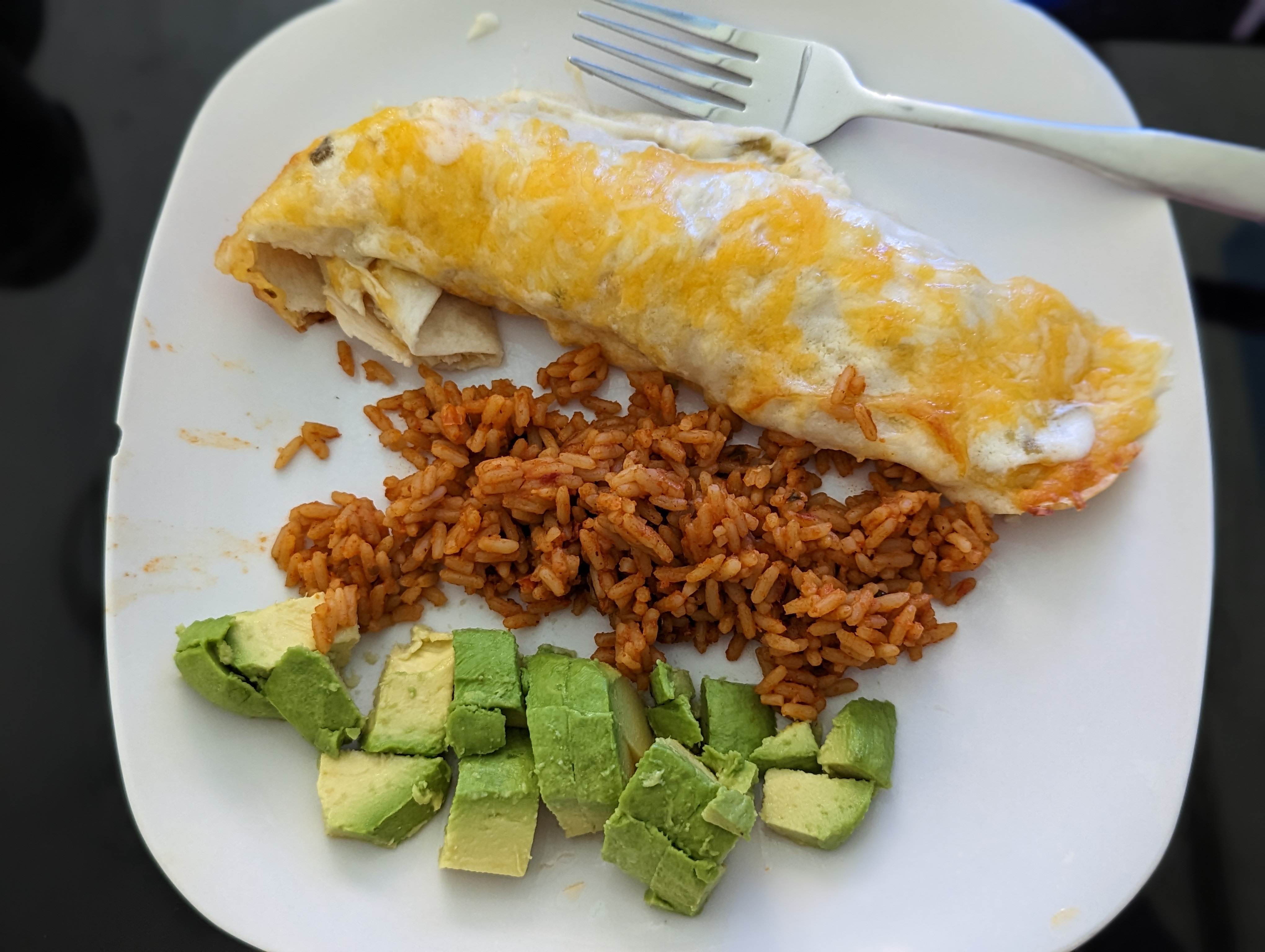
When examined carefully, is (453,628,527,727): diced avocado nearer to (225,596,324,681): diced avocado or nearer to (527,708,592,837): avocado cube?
(527,708,592,837): avocado cube

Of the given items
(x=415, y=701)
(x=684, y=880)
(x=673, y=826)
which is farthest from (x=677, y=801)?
(x=415, y=701)

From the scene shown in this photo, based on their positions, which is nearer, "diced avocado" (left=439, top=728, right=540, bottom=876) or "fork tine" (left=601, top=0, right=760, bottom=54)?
"diced avocado" (left=439, top=728, right=540, bottom=876)

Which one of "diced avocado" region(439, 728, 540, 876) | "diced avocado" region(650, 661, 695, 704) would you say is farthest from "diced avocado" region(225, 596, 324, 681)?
"diced avocado" region(650, 661, 695, 704)

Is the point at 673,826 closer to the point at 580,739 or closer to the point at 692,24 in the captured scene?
the point at 580,739

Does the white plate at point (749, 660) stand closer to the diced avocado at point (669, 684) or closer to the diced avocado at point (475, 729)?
the diced avocado at point (669, 684)

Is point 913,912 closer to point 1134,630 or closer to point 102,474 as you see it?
point 1134,630

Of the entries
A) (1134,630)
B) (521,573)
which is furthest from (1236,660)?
(521,573)
